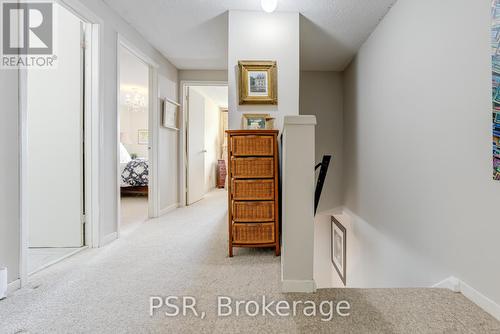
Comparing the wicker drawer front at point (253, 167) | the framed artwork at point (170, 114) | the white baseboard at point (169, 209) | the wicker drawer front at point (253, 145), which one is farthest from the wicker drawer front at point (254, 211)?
the framed artwork at point (170, 114)

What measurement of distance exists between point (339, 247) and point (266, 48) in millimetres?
3236

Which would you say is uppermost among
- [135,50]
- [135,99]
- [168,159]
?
[135,99]

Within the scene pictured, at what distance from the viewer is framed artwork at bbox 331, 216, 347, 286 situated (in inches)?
153

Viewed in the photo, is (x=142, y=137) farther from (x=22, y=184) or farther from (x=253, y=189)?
(x=253, y=189)

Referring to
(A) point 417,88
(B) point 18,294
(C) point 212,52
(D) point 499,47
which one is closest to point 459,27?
(D) point 499,47

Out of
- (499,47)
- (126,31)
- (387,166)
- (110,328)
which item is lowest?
(110,328)

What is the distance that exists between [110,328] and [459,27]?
2.52 meters

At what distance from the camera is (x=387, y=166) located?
255 cm

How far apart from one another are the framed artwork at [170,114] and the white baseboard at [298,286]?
9.32 ft

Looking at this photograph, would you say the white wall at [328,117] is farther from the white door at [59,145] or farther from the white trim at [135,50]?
the white door at [59,145]

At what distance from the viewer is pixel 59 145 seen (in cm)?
230

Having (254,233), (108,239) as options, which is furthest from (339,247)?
(108,239)

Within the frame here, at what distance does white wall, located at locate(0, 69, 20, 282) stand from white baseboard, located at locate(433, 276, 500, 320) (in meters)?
2.67

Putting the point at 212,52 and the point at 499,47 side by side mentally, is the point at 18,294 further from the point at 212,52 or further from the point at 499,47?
the point at 212,52
